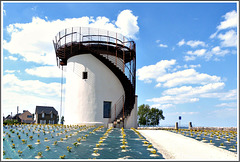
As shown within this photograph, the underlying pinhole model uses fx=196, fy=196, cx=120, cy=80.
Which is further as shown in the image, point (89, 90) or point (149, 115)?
point (149, 115)

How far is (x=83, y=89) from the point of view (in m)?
19.4

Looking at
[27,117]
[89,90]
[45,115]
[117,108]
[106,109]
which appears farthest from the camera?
[27,117]

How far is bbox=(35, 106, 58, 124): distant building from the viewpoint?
5178 cm

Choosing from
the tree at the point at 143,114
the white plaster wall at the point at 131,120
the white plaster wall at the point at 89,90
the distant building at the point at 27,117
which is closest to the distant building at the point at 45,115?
the distant building at the point at 27,117

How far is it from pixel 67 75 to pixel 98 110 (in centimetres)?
521

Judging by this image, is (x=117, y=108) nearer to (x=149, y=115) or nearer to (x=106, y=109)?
(x=106, y=109)

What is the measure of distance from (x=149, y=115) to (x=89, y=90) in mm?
37164

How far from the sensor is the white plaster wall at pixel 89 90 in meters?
Answer: 19.2

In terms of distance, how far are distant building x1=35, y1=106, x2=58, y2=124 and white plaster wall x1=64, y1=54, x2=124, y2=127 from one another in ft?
116

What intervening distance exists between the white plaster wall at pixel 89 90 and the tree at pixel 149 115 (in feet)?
113

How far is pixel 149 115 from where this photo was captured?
53.7 m

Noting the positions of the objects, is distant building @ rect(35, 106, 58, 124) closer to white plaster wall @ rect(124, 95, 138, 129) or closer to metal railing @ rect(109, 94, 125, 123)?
metal railing @ rect(109, 94, 125, 123)

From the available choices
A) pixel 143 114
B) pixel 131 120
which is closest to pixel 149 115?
pixel 143 114

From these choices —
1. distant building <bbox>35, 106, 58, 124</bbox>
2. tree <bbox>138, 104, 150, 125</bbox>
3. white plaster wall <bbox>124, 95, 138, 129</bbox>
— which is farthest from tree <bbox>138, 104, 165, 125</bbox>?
white plaster wall <bbox>124, 95, 138, 129</bbox>
